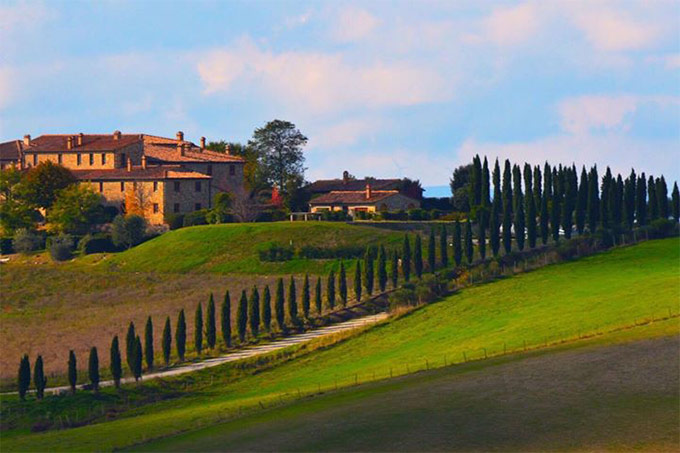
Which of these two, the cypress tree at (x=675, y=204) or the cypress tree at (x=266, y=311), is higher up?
the cypress tree at (x=675, y=204)

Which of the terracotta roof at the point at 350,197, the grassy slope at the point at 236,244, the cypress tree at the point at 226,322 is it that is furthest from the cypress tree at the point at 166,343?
the terracotta roof at the point at 350,197

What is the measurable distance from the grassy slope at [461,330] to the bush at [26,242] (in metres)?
56.1

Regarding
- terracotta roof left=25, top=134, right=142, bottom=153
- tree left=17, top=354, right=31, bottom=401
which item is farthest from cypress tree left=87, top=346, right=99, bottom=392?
terracotta roof left=25, top=134, right=142, bottom=153

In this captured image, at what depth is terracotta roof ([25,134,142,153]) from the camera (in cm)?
14625

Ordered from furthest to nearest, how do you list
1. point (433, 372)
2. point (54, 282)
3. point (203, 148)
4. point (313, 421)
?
point (203, 148), point (54, 282), point (433, 372), point (313, 421)

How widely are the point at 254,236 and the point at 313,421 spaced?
70880 mm

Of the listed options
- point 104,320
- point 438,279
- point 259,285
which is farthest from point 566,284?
point 104,320

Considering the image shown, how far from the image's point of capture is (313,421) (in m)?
45.3

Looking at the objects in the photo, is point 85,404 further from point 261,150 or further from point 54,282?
point 261,150

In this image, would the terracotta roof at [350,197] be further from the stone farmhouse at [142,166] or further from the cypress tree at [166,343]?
the cypress tree at [166,343]

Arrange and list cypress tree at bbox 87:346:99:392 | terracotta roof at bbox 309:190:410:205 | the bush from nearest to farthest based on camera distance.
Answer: cypress tree at bbox 87:346:99:392 < the bush < terracotta roof at bbox 309:190:410:205

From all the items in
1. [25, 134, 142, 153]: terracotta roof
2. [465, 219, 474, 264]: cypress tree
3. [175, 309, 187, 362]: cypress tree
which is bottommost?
[175, 309, 187, 362]: cypress tree

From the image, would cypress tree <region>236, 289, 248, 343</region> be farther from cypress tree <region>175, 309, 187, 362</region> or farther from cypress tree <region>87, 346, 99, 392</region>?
cypress tree <region>87, 346, 99, 392</region>

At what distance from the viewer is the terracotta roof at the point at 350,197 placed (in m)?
135
